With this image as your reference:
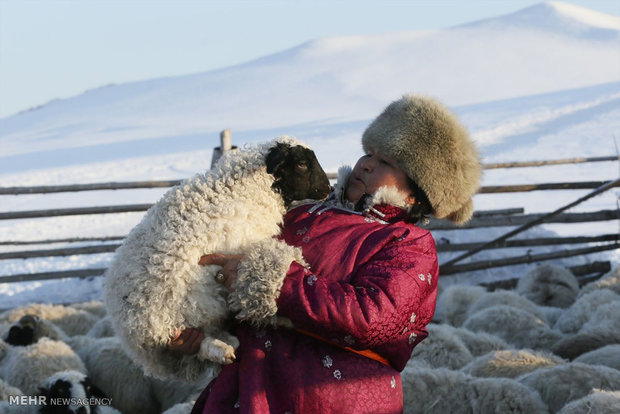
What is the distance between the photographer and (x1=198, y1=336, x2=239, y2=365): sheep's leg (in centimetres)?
216

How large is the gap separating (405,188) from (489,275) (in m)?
7.50

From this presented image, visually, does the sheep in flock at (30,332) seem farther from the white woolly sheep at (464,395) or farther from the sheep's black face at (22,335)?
the white woolly sheep at (464,395)

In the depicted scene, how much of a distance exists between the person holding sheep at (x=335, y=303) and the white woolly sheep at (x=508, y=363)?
7.99 feet

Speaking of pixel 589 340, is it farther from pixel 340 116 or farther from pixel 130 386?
pixel 340 116

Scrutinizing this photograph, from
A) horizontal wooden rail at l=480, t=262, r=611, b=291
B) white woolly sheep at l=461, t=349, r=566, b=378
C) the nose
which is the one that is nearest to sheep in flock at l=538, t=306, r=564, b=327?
horizontal wooden rail at l=480, t=262, r=611, b=291

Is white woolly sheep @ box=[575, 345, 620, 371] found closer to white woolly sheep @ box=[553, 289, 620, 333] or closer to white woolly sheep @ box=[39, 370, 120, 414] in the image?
white woolly sheep @ box=[553, 289, 620, 333]

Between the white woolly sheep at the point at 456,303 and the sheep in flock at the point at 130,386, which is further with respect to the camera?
the white woolly sheep at the point at 456,303

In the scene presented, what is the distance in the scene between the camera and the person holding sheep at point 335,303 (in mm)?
2090

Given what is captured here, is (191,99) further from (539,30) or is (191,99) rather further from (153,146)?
(539,30)

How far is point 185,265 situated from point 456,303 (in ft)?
18.0

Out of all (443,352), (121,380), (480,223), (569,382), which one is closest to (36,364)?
(121,380)

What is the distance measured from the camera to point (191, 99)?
123 ft

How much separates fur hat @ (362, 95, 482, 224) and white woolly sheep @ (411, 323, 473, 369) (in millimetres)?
2669

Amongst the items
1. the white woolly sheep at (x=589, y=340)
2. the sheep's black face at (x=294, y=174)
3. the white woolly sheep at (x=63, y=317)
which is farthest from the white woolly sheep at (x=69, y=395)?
the white woolly sheep at (x=589, y=340)
